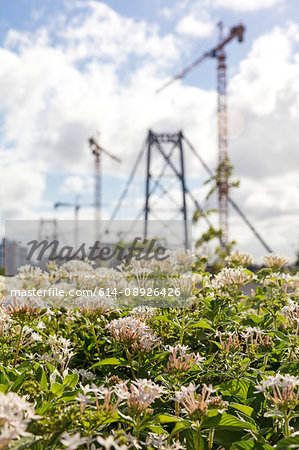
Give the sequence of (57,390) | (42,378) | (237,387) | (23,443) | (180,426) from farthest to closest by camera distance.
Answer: (237,387)
(42,378)
(57,390)
(180,426)
(23,443)

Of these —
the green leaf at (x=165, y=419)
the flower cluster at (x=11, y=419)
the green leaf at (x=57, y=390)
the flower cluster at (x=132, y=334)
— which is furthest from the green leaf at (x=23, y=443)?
the flower cluster at (x=132, y=334)

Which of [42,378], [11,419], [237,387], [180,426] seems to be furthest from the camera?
[237,387]

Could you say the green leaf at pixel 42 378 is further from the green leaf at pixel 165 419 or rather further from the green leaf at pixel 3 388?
the green leaf at pixel 165 419

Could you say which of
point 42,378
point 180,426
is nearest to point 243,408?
point 180,426

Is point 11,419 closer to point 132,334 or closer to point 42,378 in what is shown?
point 42,378

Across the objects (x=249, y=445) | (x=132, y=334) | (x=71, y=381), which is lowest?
(x=249, y=445)

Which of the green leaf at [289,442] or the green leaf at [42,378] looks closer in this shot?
the green leaf at [289,442]

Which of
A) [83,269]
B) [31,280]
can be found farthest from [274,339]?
[31,280]

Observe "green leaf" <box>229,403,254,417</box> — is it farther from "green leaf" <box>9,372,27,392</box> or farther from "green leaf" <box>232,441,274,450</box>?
"green leaf" <box>9,372,27,392</box>

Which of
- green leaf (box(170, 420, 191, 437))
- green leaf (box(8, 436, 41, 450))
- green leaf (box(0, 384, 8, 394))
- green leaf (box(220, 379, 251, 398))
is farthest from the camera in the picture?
green leaf (box(220, 379, 251, 398))

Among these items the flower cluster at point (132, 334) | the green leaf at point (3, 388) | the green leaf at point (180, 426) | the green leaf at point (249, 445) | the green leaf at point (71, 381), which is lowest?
the green leaf at point (249, 445)

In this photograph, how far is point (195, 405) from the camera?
1539 millimetres

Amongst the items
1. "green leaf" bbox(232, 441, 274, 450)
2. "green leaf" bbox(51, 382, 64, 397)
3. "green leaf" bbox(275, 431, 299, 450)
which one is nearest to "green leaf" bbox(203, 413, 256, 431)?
"green leaf" bbox(232, 441, 274, 450)

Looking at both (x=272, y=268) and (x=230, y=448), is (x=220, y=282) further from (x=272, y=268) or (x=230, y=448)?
(x=230, y=448)
